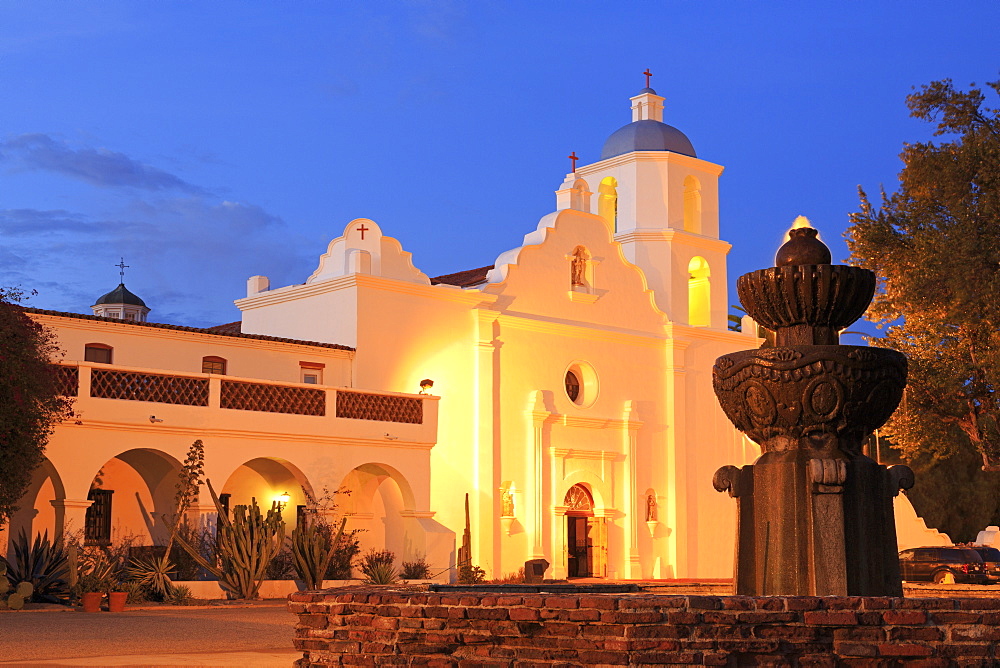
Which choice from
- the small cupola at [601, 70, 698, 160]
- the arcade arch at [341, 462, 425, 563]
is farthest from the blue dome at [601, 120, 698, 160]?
the arcade arch at [341, 462, 425, 563]

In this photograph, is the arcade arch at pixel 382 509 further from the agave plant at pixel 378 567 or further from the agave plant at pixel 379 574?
the agave plant at pixel 379 574

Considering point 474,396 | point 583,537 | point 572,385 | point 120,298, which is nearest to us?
point 474,396

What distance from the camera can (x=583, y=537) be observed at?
3456 centimetres

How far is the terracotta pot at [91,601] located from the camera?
2028 centimetres

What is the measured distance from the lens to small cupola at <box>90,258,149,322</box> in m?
46.5

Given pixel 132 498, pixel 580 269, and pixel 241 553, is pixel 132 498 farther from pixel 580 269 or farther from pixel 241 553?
pixel 580 269

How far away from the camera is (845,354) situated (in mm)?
9977

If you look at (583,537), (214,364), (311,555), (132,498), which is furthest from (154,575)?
(583,537)

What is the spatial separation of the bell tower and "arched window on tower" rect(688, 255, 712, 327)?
0.10ft

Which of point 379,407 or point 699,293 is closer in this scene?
point 379,407

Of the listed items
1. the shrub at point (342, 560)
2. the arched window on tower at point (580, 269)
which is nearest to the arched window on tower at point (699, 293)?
the arched window on tower at point (580, 269)

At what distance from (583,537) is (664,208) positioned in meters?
10.7

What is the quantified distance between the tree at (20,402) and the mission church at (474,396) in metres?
1.51

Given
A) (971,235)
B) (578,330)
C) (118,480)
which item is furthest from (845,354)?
(578,330)
